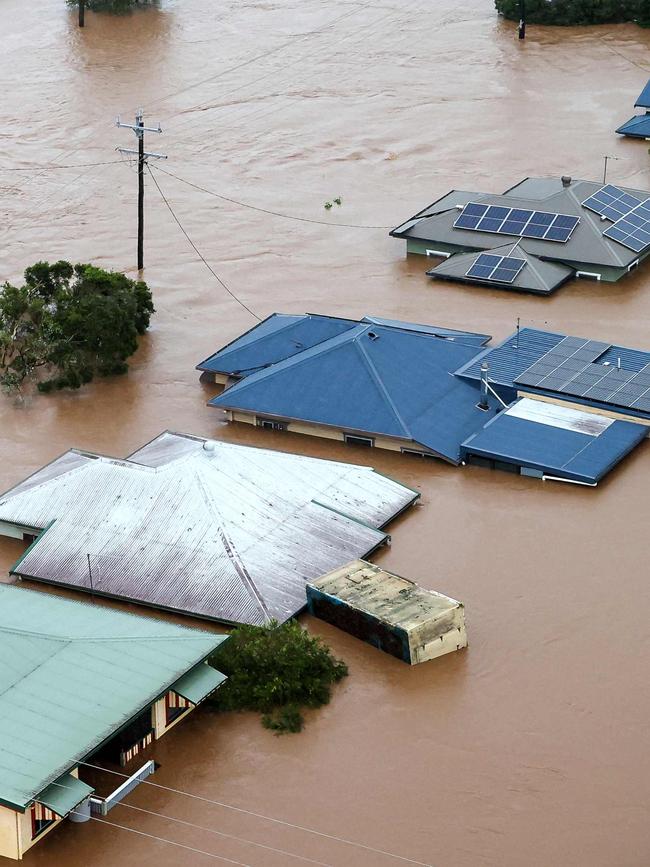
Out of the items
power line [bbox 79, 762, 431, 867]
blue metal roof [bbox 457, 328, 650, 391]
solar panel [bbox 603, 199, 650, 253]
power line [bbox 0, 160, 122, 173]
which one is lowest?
power line [bbox 0, 160, 122, 173]

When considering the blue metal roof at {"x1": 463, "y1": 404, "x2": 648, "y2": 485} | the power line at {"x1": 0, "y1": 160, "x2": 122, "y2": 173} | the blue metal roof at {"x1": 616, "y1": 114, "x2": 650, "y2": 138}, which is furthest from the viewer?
the blue metal roof at {"x1": 616, "y1": 114, "x2": 650, "y2": 138}

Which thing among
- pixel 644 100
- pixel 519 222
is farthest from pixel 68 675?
pixel 644 100

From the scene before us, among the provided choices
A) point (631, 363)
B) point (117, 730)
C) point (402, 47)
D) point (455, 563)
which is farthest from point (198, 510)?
point (402, 47)

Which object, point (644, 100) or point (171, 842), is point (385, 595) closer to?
point (171, 842)

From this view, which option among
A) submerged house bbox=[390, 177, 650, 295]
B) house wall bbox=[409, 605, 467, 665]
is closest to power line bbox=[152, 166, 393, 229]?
submerged house bbox=[390, 177, 650, 295]

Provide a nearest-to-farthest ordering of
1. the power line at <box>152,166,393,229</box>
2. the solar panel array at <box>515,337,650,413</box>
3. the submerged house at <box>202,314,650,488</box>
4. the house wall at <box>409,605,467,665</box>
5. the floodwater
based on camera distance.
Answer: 1. the floodwater
2. the house wall at <box>409,605,467,665</box>
3. the submerged house at <box>202,314,650,488</box>
4. the solar panel array at <box>515,337,650,413</box>
5. the power line at <box>152,166,393,229</box>

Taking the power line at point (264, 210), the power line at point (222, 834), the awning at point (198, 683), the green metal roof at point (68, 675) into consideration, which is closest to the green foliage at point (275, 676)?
the awning at point (198, 683)

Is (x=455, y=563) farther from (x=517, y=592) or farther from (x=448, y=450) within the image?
(x=448, y=450)

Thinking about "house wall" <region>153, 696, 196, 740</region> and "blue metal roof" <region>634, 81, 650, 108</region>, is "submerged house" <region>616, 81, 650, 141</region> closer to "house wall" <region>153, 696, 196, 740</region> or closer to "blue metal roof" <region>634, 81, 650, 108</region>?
"blue metal roof" <region>634, 81, 650, 108</region>
